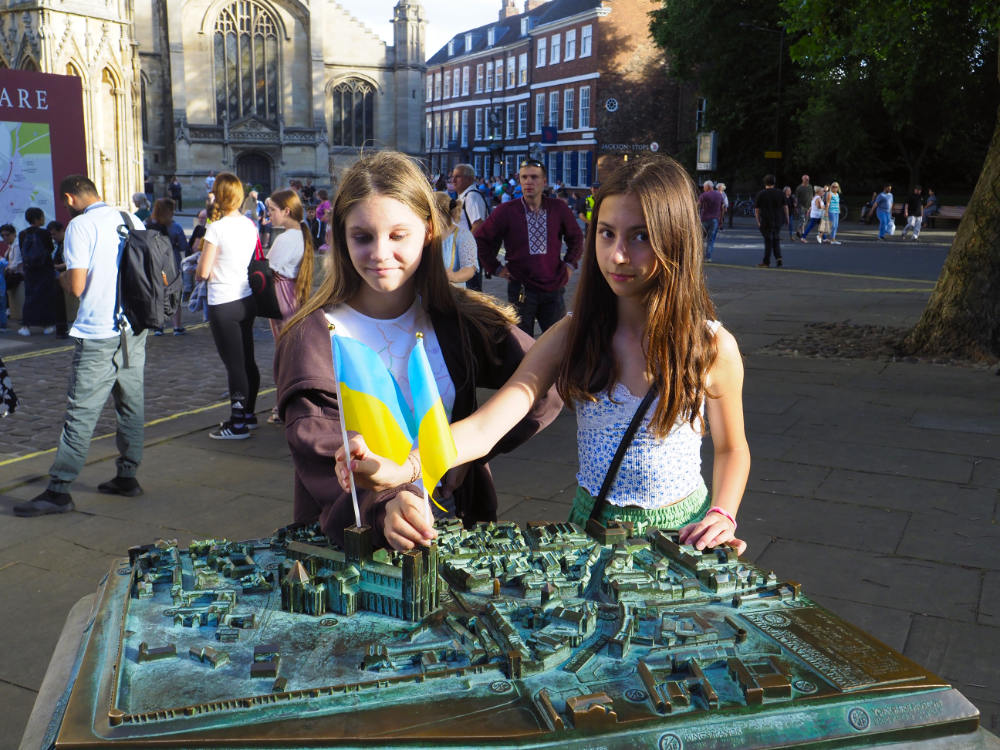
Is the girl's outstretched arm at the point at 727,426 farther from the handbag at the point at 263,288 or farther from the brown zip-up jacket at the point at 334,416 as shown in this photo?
the handbag at the point at 263,288

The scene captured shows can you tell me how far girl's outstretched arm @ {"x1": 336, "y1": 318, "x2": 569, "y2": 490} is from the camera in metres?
1.77

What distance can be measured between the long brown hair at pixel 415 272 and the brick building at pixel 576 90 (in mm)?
48236

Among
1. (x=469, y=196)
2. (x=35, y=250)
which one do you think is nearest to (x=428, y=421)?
(x=469, y=196)

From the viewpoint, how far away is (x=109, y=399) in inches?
357

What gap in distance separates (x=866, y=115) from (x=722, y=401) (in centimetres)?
3927

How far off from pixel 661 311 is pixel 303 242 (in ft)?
19.2

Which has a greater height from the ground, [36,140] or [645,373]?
[36,140]

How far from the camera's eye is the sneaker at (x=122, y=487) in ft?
19.2

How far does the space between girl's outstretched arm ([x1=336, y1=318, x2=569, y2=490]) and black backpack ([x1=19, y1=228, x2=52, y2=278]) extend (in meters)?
11.5

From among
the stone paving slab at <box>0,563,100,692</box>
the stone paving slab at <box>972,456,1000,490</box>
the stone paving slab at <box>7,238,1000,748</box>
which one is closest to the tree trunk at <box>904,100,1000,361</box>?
the stone paving slab at <box>7,238,1000,748</box>

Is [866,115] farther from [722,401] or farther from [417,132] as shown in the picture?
[722,401]

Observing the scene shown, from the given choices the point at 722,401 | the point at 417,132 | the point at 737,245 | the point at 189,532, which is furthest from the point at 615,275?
the point at 417,132

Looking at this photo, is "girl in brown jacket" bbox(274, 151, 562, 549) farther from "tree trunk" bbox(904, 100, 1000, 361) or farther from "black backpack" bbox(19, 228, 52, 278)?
"black backpack" bbox(19, 228, 52, 278)

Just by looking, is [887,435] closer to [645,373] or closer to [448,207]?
[448,207]
